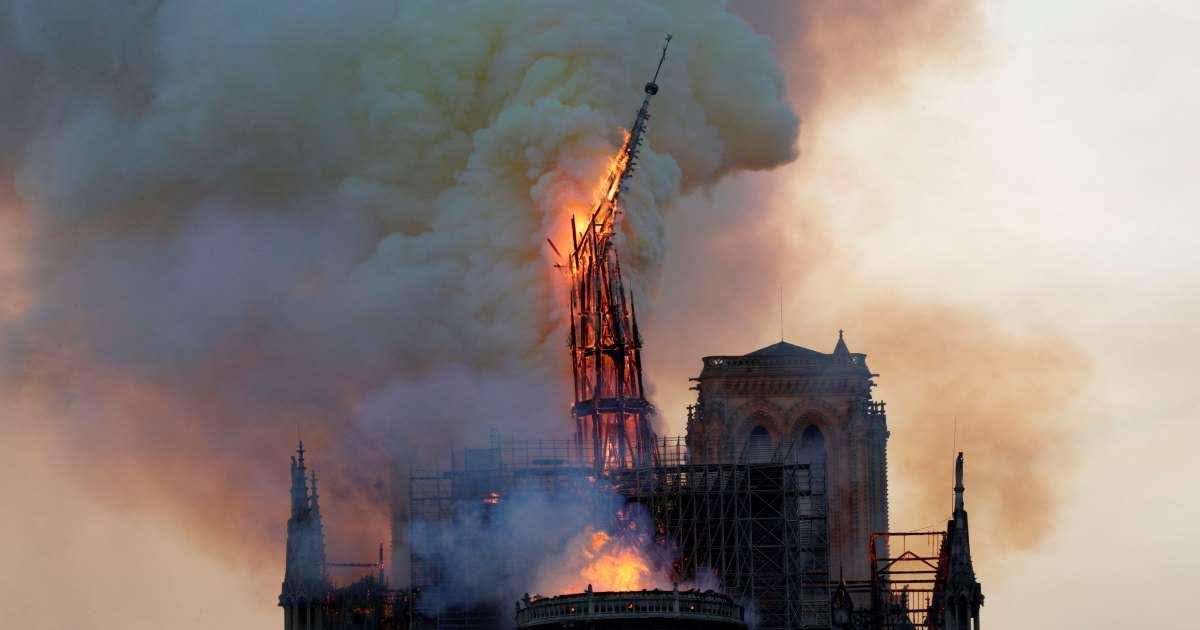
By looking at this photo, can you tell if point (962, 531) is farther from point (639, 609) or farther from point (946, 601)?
point (639, 609)

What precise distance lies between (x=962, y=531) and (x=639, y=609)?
686 inches

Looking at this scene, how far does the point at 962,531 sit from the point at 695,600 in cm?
1441

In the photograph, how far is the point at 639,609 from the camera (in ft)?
649

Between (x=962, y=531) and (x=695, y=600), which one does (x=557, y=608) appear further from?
(x=962, y=531)

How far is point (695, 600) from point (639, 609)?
3.44 m

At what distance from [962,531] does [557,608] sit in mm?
21532

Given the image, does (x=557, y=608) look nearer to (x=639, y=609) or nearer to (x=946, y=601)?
(x=639, y=609)

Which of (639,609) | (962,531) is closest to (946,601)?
(962,531)

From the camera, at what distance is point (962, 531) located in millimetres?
199375

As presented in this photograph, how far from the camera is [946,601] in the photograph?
198750 millimetres

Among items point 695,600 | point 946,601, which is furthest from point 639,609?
point 946,601

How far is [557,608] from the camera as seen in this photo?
652ft

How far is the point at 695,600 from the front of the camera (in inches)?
7854

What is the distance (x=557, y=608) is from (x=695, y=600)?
7.24m
